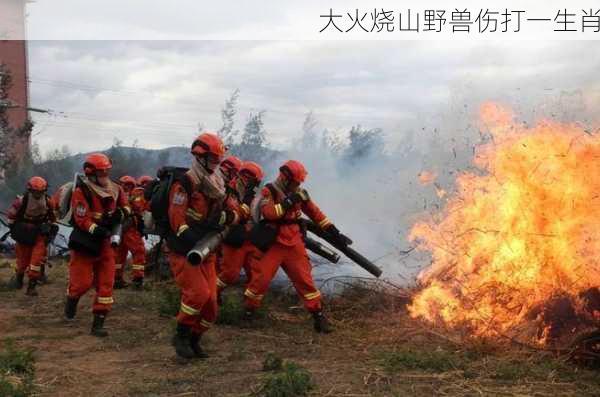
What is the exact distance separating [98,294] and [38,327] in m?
1.25

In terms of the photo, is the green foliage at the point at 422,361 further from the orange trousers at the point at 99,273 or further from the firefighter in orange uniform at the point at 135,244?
the firefighter in orange uniform at the point at 135,244

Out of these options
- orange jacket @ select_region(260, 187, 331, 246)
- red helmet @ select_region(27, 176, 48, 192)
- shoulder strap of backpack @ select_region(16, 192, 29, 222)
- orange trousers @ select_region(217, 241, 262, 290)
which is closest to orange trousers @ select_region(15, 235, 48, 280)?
shoulder strap of backpack @ select_region(16, 192, 29, 222)

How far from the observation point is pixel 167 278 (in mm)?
12094

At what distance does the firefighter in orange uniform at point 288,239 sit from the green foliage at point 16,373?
275cm

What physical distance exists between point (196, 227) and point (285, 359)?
62.9 inches

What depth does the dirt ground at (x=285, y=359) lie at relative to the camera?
542 cm

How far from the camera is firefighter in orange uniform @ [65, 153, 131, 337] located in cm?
761

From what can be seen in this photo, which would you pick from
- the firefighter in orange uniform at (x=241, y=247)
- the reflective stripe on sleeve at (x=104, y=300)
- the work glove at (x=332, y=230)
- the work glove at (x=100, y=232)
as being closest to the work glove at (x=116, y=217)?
the work glove at (x=100, y=232)

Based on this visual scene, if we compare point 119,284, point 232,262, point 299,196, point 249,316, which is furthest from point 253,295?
point 119,284

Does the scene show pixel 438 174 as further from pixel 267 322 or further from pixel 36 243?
pixel 36 243

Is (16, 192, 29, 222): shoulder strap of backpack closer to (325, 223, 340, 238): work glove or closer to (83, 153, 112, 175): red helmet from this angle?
(83, 153, 112, 175): red helmet

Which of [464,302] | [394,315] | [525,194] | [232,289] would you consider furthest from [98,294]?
[525,194]

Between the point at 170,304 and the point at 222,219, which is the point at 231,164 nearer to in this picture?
the point at 170,304

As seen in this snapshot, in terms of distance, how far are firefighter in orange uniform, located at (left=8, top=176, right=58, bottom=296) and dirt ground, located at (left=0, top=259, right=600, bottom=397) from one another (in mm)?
1390
